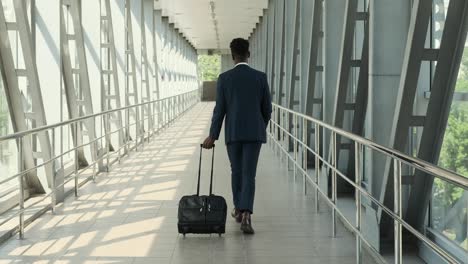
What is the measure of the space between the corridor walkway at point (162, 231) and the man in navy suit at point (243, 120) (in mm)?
298

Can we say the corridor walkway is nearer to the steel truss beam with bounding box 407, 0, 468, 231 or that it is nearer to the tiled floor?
the tiled floor

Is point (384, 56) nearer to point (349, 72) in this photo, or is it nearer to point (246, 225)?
point (246, 225)

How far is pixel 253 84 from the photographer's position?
13.8 ft

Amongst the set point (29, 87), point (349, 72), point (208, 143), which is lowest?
point (208, 143)

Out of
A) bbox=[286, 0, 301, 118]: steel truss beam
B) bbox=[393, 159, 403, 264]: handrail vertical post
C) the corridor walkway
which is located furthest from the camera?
bbox=[286, 0, 301, 118]: steel truss beam

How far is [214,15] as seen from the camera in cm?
1756

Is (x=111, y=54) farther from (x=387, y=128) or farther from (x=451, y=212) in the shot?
(x=451, y=212)

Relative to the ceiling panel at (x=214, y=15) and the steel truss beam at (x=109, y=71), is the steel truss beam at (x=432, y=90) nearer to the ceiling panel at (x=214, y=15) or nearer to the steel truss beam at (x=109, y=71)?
the steel truss beam at (x=109, y=71)

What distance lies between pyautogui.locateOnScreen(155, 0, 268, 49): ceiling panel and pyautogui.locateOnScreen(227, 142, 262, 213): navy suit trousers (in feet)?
35.2

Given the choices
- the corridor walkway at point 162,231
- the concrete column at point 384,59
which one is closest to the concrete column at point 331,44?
the corridor walkway at point 162,231

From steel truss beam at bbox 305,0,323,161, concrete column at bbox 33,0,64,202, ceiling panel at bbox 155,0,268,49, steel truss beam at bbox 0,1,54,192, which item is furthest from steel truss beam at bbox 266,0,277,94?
steel truss beam at bbox 0,1,54,192

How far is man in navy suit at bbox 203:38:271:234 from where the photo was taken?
4164 millimetres

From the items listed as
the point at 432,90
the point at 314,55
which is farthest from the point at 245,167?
the point at 314,55

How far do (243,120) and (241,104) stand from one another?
4.1 inches
